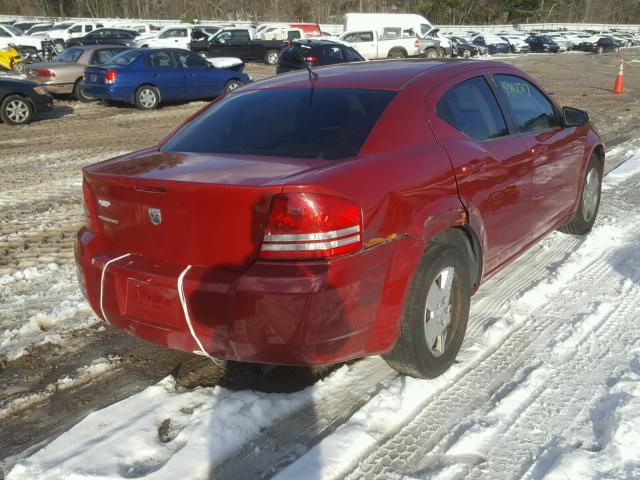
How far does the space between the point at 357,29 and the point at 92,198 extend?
103ft

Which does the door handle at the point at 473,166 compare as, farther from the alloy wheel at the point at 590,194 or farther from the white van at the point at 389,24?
the white van at the point at 389,24

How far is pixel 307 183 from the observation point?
2660 mm

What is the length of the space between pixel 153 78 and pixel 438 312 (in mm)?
13415

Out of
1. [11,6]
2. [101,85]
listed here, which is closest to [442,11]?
[11,6]

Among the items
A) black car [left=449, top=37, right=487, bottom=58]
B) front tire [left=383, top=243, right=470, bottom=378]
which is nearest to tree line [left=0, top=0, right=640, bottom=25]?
black car [left=449, top=37, right=487, bottom=58]

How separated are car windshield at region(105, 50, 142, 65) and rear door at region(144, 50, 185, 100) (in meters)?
0.26

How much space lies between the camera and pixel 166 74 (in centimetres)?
1547

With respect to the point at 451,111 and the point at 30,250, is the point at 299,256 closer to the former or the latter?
the point at 451,111

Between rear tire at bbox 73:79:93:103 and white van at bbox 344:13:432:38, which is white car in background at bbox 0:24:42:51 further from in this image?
white van at bbox 344:13:432:38

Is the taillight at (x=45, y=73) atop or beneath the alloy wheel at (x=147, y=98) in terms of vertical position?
atop

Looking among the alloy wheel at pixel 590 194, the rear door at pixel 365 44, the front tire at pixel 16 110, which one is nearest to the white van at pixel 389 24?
the rear door at pixel 365 44

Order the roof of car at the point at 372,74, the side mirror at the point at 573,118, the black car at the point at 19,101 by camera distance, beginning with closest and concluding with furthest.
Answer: the roof of car at the point at 372,74, the side mirror at the point at 573,118, the black car at the point at 19,101

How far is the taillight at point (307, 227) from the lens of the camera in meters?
2.63

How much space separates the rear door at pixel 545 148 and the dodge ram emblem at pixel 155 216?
2493 mm
